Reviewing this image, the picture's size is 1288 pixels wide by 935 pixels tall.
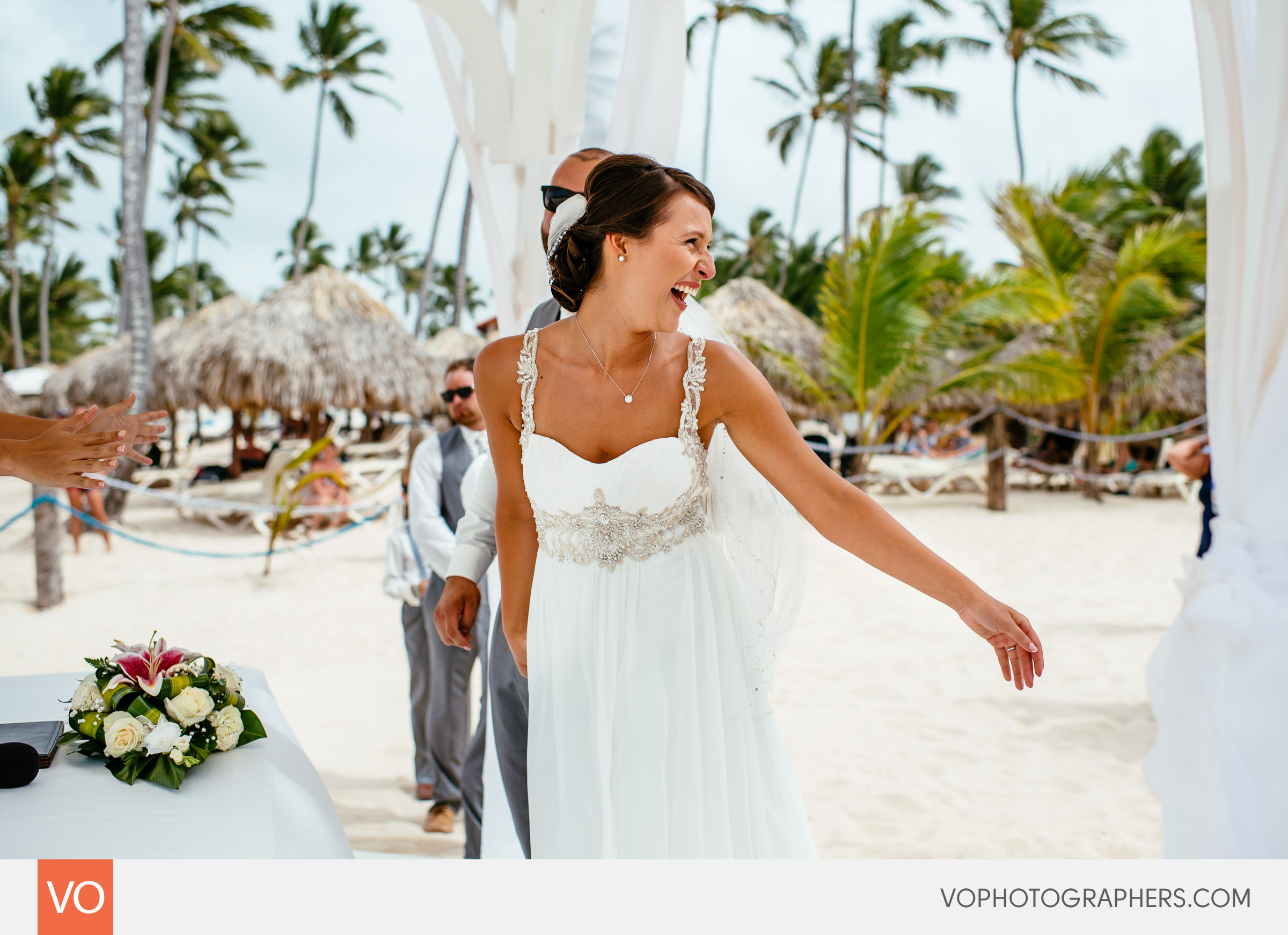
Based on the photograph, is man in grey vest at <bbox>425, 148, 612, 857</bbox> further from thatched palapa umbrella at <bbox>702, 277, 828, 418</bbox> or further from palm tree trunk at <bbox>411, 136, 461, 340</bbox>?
palm tree trunk at <bbox>411, 136, 461, 340</bbox>

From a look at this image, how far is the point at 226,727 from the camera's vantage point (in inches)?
65.2

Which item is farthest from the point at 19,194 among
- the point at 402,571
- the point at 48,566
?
the point at 402,571

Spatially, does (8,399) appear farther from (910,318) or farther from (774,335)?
(910,318)

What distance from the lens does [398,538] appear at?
4.23 m

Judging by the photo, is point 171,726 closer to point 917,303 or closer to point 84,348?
point 917,303

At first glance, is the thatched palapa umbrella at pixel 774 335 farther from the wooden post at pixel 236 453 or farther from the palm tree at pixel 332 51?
the palm tree at pixel 332 51

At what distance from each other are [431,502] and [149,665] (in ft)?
6.72

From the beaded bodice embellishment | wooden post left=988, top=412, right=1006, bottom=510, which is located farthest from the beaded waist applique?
wooden post left=988, top=412, right=1006, bottom=510

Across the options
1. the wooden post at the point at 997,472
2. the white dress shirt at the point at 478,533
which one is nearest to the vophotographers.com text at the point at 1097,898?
the white dress shirt at the point at 478,533

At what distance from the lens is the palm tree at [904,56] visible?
3209 centimetres

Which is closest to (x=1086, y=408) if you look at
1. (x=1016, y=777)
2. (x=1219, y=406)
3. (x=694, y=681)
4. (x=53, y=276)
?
(x=1016, y=777)

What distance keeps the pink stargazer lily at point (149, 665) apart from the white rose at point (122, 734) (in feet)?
0.26

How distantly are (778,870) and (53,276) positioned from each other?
55677mm

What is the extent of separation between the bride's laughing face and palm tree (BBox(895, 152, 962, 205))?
41.0 meters
